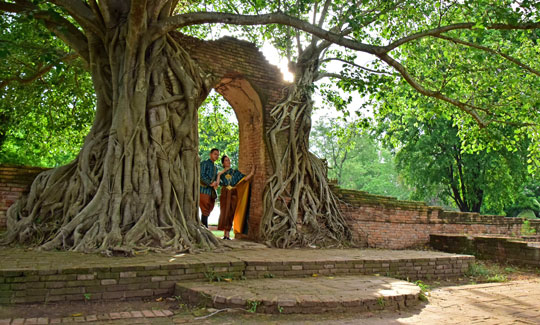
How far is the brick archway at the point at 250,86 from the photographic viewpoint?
27.5 feet

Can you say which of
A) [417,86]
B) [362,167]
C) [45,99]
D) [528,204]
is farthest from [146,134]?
[362,167]

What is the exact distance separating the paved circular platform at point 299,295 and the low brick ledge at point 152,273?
0.24 metres

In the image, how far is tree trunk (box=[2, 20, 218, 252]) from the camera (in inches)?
235

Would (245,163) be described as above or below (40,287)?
above

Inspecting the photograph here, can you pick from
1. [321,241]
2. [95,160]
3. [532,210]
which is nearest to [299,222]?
[321,241]

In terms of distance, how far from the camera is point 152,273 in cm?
465

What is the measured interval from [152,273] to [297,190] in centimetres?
451

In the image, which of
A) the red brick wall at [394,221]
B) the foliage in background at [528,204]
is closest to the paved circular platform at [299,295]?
the red brick wall at [394,221]

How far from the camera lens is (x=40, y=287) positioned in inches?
163

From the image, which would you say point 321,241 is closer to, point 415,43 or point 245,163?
point 245,163

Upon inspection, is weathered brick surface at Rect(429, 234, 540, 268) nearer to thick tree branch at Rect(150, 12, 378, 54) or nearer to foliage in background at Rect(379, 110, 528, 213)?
thick tree branch at Rect(150, 12, 378, 54)

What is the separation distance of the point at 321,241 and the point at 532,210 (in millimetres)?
18734

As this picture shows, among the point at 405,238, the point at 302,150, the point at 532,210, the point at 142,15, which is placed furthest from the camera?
the point at 532,210

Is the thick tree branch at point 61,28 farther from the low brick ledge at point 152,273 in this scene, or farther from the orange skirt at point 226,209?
the low brick ledge at point 152,273
